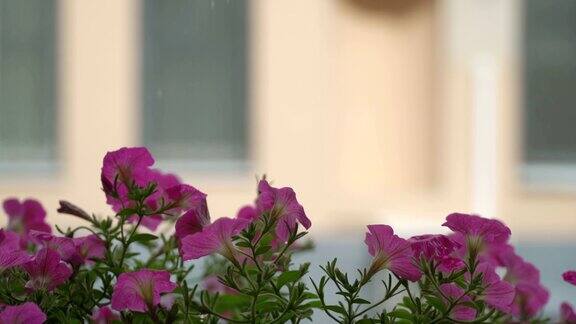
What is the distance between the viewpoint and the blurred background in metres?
4.98

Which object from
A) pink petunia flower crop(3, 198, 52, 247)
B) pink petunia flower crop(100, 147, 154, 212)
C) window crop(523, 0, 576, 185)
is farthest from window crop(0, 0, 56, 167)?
pink petunia flower crop(100, 147, 154, 212)

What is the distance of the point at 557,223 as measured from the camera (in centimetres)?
524

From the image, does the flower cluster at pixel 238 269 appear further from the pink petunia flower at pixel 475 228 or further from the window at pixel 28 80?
the window at pixel 28 80

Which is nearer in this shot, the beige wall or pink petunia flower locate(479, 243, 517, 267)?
pink petunia flower locate(479, 243, 517, 267)

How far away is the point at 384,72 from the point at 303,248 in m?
5.07

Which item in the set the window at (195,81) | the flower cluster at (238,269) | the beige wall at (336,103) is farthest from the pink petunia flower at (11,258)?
the window at (195,81)

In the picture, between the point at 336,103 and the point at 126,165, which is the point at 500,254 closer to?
the point at 126,165

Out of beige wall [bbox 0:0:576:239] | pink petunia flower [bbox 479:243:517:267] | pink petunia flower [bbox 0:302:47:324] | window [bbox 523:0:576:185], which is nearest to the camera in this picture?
pink petunia flower [bbox 0:302:47:324]

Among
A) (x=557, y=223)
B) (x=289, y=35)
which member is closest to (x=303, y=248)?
(x=289, y=35)

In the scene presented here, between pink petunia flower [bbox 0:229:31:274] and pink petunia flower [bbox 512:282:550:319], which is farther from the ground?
pink petunia flower [bbox 0:229:31:274]

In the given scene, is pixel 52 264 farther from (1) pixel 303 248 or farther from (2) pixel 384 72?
(2) pixel 384 72

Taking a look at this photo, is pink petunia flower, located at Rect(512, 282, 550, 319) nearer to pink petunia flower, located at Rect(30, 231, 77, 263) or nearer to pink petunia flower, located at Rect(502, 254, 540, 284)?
pink petunia flower, located at Rect(502, 254, 540, 284)

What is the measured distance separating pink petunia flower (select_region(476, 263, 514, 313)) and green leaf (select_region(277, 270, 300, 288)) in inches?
→ 3.2

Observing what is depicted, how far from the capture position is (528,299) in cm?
65
